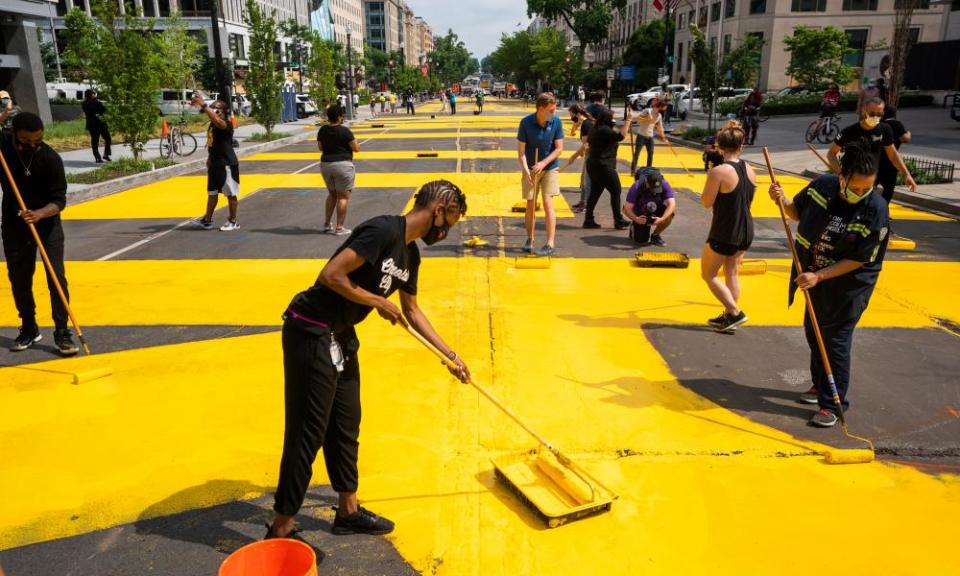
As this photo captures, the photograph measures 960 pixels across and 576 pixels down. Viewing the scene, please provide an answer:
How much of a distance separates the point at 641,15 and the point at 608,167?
82.7 m

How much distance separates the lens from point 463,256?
→ 9.20 m

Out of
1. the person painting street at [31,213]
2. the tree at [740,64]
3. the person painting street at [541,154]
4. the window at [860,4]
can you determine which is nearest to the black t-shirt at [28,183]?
the person painting street at [31,213]

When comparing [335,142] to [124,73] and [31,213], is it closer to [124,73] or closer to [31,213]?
[31,213]

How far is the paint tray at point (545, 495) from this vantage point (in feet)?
11.6

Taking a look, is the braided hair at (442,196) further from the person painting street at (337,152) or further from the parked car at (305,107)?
the parked car at (305,107)

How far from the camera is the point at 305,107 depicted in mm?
44500

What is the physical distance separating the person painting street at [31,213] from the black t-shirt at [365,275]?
12.9 ft

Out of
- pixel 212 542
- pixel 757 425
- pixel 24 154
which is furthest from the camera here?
pixel 24 154

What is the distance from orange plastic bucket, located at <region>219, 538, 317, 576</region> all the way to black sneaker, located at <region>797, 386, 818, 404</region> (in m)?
3.71

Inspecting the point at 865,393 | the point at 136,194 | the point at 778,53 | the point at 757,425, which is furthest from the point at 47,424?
the point at 778,53

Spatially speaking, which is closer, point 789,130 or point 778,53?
point 789,130

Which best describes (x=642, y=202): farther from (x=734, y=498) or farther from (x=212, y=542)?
(x=212, y=542)

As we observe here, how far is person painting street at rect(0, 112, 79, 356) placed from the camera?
5.73 meters

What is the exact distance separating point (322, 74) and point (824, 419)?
33.8 meters
